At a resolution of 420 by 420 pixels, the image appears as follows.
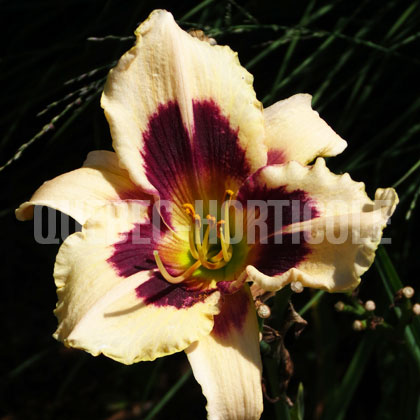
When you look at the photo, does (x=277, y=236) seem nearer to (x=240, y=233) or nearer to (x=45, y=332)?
(x=240, y=233)

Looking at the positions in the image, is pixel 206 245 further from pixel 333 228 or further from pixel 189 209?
pixel 333 228

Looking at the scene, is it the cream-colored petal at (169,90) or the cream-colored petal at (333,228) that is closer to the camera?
the cream-colored petal at (333,228)

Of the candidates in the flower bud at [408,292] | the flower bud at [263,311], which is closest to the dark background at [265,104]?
the flower bud at [408,292]

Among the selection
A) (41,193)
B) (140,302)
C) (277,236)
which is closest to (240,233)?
(277,236)

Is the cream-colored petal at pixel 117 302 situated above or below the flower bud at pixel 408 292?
above

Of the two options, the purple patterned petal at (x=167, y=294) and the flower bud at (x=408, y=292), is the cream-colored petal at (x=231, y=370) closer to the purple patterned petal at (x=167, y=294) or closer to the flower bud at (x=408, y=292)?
the purple patterned petal at (x=167, y=294)
